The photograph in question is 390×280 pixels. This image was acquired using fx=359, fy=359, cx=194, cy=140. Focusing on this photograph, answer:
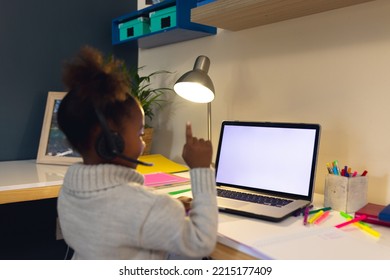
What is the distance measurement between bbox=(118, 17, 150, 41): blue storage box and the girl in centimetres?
97

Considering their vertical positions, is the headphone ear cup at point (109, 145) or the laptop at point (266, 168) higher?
the headphone ear cup at point (109, 145)

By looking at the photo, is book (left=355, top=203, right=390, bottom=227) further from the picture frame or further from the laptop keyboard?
the picture frame

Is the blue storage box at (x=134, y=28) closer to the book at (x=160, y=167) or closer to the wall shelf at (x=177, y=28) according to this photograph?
the wall shelf at (x=177, y=28)

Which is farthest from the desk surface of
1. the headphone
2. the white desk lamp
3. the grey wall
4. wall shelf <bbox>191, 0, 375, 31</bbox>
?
the grey wall

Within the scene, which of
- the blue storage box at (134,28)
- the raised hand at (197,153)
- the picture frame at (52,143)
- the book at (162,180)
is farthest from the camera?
the blue storage box at (134,28)

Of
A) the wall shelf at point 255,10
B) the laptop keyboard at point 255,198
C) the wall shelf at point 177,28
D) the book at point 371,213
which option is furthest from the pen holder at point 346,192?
the wall shelf at point 177,28

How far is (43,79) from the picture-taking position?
1.71 m

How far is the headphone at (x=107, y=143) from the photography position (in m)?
0.67

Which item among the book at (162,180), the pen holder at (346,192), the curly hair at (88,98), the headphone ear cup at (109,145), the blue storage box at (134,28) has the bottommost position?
the book at (162,180)

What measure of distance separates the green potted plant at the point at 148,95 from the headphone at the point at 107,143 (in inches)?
38.2

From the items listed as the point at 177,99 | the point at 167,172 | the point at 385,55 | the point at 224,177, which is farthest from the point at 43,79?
the point at 385,55

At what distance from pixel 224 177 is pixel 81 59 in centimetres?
62

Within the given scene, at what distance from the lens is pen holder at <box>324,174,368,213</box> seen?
95 centimetres

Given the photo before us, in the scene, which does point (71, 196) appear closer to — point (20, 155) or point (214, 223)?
point (214, 223)
